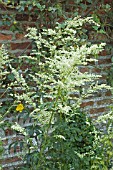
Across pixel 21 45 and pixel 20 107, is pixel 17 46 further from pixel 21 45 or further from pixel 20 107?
pixel 20 107

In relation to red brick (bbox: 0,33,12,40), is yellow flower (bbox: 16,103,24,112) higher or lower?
lower

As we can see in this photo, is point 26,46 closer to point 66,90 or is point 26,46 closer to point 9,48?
point 9,48

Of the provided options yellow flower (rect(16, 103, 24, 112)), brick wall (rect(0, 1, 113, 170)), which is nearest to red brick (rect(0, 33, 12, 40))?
brick wall (rect(0, 1, 113, 170))

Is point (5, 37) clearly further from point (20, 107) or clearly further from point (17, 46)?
point (20, 107)

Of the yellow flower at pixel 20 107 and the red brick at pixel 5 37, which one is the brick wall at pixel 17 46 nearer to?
the red brick at pixel 5 37

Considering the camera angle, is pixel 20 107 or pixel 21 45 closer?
pixel 20 107

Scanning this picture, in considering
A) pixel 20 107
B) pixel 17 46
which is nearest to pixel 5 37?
pixel 17 46

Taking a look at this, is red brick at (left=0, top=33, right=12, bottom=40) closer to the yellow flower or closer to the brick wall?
the brick wall

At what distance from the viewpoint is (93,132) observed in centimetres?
184

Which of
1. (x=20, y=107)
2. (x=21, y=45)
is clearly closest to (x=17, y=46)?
(x=21, y=45)

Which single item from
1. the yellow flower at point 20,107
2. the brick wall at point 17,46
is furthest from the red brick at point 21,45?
the yellow flower at point 20,107

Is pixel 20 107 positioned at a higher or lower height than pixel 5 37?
lower

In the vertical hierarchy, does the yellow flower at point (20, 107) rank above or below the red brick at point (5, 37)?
below

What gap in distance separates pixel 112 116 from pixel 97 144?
18 centimetres
